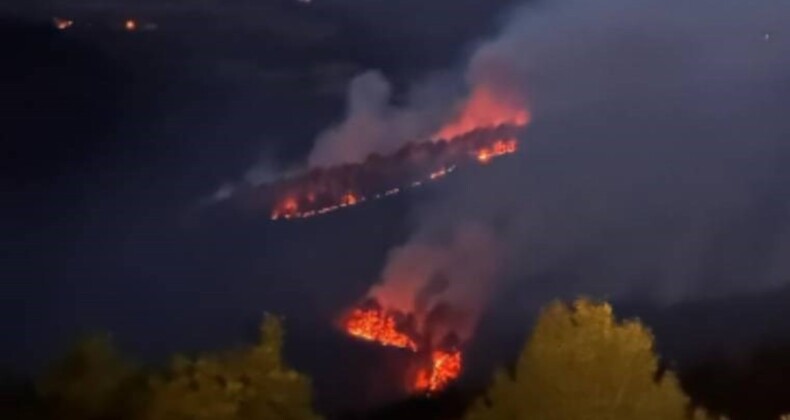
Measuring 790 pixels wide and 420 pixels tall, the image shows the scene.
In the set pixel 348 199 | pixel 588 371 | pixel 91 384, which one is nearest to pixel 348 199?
pixel 348 199

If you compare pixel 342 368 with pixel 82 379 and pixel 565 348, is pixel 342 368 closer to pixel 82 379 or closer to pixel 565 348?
pixel 82 379

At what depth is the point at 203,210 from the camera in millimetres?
51562

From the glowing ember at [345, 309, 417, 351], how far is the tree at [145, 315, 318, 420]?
2966 centimetres

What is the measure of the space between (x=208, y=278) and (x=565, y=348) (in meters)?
33.4

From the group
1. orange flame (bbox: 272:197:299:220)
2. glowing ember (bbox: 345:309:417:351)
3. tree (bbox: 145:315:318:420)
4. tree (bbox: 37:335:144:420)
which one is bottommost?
tree (bbox: 145:315:318:420)

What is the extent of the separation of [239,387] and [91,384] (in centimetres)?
449

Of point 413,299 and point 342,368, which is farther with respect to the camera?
point 413,299

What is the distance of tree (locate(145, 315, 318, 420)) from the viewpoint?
15312mm

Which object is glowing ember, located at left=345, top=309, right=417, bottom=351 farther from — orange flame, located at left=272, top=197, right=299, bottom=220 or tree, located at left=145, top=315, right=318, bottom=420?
tree, located at left=145, top=315, right=318, bottom=420

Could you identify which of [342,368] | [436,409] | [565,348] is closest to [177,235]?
[342,368]

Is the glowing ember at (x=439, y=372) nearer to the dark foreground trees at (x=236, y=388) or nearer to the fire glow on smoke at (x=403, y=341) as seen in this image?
the fire glow on smoke at (x=403, y=341)

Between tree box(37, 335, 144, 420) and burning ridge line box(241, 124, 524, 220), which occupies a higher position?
burning ridge line box(241, 124, 524, 220)

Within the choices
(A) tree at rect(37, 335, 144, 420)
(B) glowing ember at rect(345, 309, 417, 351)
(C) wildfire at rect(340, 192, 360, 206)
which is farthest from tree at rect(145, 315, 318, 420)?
(C) wildfire at rect(340, 192, 360, 206)


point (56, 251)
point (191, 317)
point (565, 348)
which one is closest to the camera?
point (565, 348)
